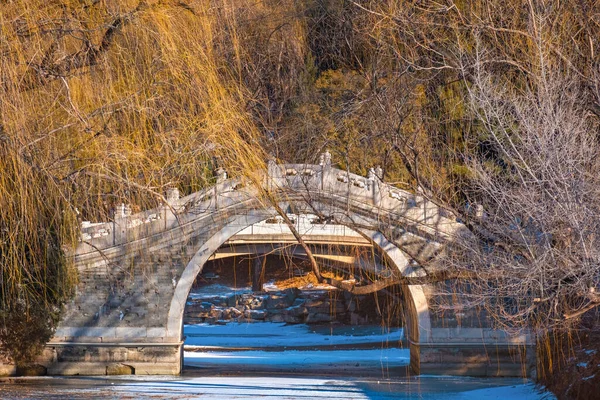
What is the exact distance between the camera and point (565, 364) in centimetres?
1343

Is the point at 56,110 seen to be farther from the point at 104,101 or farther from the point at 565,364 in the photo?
the point at 565,364

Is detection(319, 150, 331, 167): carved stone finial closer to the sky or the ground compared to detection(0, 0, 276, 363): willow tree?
closer to the sky

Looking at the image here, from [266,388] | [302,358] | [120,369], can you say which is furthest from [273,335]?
[266,388]

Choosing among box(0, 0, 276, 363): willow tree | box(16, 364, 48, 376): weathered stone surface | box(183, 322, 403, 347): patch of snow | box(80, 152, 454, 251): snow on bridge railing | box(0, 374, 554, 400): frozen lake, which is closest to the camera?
box(0, 0, 276, 363): willow tree

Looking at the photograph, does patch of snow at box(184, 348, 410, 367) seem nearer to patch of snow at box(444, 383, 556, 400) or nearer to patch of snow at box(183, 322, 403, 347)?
patch of snow at box(183, 322, 403, 347)

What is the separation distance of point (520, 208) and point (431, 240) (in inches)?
360

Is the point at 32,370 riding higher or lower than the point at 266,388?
higher

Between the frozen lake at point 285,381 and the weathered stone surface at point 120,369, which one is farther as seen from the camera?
the weathered stone surface at point 120,369

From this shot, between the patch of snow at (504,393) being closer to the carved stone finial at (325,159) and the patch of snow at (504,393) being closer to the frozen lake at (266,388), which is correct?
the frozen lake at (266,388)

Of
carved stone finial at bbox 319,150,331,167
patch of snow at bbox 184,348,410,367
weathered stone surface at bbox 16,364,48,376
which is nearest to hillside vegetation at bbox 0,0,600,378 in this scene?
carved stone finial at bbox 319,150,331,167

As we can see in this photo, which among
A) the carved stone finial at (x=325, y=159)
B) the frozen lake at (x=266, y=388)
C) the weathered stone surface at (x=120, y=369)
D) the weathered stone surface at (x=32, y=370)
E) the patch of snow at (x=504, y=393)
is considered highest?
the carved stone finial at (x=325, y=159)

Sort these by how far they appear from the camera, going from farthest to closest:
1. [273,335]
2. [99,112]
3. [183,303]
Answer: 1. [273,335]
2. [183,303]
3. [99,112]

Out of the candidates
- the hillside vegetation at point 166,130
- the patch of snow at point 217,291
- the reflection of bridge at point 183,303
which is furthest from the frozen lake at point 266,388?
the patch of snow at point 217,291

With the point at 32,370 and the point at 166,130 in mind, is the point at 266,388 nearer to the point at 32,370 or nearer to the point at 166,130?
the point at 32,370
